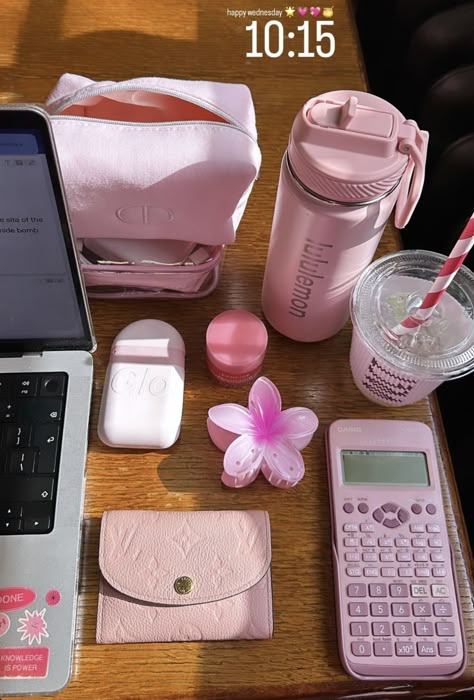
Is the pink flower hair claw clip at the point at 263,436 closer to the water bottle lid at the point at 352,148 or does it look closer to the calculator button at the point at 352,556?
the calculator button at the point at 352,556

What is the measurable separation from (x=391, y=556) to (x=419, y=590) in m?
0.03

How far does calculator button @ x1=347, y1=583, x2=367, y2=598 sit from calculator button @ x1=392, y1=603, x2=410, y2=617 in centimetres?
2

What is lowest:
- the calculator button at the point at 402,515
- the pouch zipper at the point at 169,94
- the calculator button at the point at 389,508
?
the calculator button at the point at 402,515

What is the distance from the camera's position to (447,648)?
1.53ft

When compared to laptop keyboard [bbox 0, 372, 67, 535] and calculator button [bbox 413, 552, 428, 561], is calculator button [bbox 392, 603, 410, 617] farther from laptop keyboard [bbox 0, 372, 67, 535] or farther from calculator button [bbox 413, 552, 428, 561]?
laptop keyboard [bbox 0, 372, 67, 535]

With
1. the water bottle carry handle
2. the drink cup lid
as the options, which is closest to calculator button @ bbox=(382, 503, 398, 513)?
the drink cup lid

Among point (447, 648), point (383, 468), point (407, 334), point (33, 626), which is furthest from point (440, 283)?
point (33, 626)

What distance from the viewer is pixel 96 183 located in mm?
477

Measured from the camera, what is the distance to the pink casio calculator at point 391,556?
463 millimetres

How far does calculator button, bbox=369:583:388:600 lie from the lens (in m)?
0.48

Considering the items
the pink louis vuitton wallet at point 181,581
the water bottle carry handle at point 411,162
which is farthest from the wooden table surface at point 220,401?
the water bottle carry handle at point 411,162

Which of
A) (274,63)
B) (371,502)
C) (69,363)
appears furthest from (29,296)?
(274,63)

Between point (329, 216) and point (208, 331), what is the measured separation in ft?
0.50

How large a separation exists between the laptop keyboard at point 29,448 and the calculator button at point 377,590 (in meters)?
0.25
